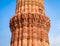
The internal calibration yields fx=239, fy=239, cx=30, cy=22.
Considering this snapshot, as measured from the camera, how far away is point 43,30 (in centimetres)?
2392

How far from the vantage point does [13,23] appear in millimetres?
24484

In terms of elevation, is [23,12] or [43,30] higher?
[23,12]

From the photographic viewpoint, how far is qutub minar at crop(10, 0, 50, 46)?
23.0 metres

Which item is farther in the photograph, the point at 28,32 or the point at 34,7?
the point at 34,7

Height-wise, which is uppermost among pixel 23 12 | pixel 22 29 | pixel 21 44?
pixel 23 12

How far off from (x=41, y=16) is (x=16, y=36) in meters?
3.31

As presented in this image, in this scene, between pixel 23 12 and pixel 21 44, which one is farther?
pixel 23 12

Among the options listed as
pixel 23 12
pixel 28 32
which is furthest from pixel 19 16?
pixel 28 32

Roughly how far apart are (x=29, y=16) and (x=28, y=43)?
9.64 feet

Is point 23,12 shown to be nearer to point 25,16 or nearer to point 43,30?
point 25,16

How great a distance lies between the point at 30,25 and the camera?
2359 cm

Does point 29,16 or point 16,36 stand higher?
point 29,16

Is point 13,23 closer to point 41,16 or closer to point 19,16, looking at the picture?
point 19,16

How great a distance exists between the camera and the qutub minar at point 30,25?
906 inches
